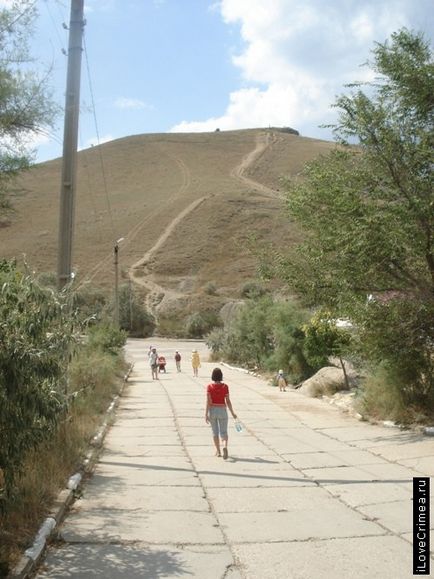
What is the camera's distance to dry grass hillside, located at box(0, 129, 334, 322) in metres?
83.1

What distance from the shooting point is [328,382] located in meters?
20.7

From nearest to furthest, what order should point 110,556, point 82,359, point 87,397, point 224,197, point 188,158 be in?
1. point 110,556
2. point 87,397
3. point 82,359
4. point 224,197
5. point 188,158

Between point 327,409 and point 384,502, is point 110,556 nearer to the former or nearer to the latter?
point 384,502

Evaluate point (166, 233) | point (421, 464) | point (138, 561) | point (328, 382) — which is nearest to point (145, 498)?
point (138, 561)

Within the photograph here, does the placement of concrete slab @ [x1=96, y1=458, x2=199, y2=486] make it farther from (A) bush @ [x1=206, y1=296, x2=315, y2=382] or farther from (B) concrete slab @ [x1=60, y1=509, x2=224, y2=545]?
(A) bush @ [x1=206, y1=296, x2=315, y2=382]

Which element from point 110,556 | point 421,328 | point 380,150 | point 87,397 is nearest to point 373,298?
point 421,328

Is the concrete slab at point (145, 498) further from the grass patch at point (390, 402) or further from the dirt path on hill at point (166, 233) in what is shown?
the dirt path on hill at point (166, 233)

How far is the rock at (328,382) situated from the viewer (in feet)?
67.2

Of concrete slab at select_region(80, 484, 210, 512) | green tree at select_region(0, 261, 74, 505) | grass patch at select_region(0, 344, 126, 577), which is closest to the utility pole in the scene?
grass patch at select_region(0, 344, 126, 577)

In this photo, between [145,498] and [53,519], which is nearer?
[53,519]

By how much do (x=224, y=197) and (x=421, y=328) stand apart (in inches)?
3639

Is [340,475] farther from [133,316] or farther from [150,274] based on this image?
[150,274]

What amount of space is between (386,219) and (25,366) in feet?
28.3

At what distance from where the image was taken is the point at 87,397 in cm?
1420
